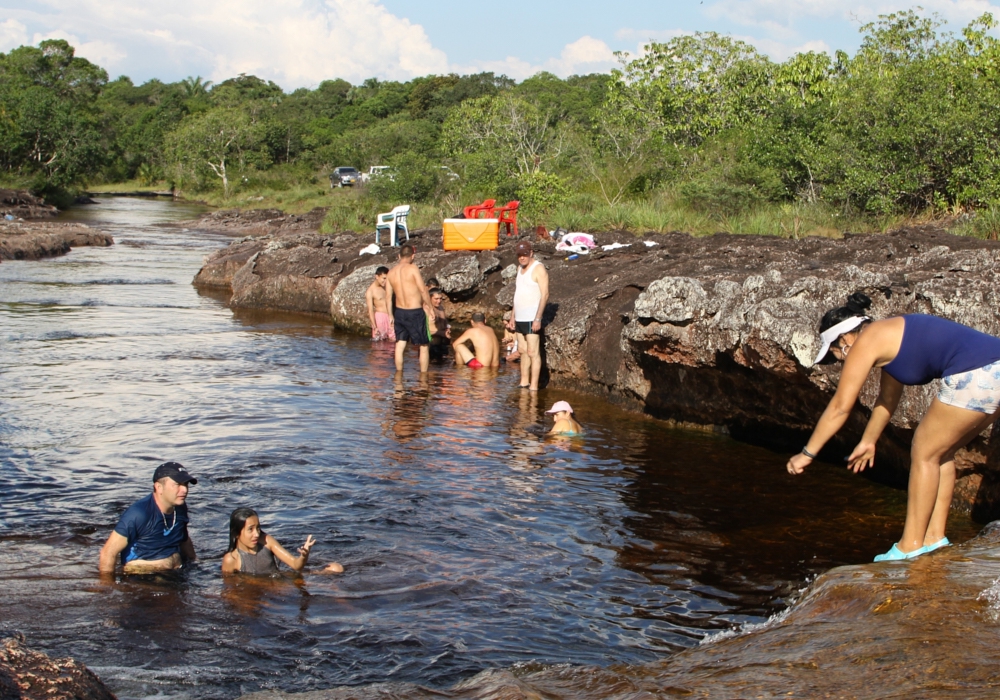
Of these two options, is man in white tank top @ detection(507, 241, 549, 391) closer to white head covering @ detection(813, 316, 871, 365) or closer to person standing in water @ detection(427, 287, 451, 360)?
person standing in water @ detection(427, 287, 451, 360)

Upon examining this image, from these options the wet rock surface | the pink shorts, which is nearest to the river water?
the pink shorts

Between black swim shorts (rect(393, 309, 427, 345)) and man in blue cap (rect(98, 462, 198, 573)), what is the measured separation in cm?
640

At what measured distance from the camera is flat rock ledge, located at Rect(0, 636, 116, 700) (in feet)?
10.2

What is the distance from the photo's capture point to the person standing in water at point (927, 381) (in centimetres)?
468

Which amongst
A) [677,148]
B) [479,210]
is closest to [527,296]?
[479,210]

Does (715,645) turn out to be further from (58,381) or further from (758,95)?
(758,95)

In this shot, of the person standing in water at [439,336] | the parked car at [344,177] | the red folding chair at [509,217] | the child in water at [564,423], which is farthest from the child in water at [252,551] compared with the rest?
the parked car at [344,177]

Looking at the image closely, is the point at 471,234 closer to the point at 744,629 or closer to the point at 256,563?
the point at 256,563

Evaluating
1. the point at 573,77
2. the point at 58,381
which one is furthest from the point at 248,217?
the point at 573,77

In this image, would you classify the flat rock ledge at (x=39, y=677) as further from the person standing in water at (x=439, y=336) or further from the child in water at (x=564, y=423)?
the person standing in water at (x=439, y=336)

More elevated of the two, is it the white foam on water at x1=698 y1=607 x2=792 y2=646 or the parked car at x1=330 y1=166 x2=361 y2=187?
the parked car at x1=330 y1=166 x2=361 y2=187

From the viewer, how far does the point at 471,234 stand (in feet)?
56.0

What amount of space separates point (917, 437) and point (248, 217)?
4490cm

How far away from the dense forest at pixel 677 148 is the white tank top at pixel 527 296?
7.51 meters
